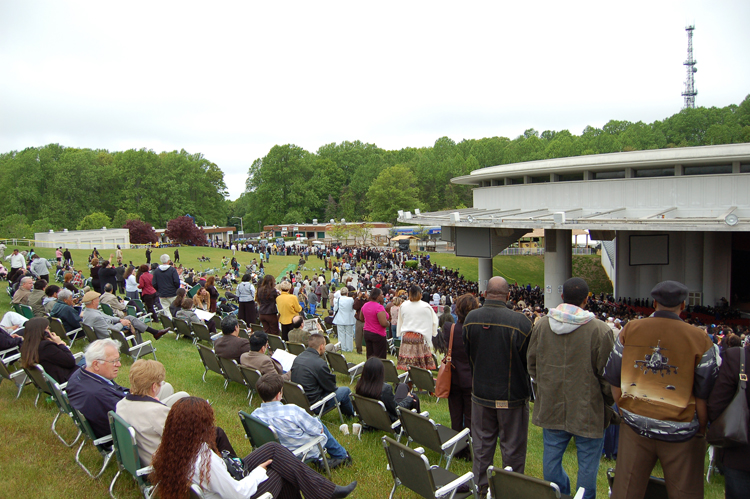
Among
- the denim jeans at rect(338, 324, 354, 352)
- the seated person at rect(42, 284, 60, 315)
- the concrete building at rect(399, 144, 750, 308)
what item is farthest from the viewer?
the concrete building at rect(399, 144, 750, 308)

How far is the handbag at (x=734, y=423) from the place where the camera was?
2.90 metres

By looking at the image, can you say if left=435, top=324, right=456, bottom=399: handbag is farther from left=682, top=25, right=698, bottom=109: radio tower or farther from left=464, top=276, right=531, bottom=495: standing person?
left=682, top=25, right=698, bottom=109: radio tower

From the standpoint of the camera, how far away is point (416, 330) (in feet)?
22.7

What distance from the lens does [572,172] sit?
2506 centimetres

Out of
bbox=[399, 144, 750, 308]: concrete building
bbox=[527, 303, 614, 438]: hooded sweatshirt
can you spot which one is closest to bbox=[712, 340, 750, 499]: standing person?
bbox=[527, 303, 614, 438]: hooded sweatshirt

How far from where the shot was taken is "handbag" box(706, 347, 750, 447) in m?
2.90

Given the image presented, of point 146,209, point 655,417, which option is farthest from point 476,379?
point 146,209

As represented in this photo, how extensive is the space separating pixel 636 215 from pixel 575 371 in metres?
22.2

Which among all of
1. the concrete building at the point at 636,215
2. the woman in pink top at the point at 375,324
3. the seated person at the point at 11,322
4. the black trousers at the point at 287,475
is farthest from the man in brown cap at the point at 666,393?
the concrete building at the point at 636,215

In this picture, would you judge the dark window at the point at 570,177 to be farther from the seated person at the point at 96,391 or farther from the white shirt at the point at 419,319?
the seated person at the point at 96,391

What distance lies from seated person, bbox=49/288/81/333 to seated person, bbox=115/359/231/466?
594 centimetres

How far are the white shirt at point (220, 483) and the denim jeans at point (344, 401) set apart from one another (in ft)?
8.32

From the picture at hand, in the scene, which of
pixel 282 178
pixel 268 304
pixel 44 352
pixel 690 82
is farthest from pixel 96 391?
pixel 690 82

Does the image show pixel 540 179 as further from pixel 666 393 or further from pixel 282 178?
pixel 282 178
